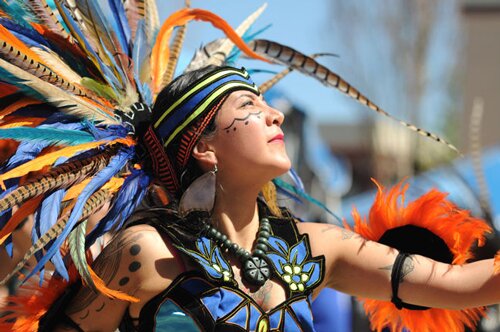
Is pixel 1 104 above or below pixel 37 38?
below

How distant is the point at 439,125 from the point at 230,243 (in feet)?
113

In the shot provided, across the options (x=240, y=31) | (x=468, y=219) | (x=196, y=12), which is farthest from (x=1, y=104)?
(x=468, y=219)

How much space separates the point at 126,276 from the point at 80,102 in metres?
0.57

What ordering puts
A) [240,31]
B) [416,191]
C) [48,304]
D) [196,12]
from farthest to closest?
1. [416,191]
2. [240,31]
3. [196,12]
4. [48,304]

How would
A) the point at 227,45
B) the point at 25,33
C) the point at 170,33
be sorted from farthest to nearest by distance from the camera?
the point at 227,45
the point at 170,33
the point at 25,33

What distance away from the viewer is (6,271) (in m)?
3.59

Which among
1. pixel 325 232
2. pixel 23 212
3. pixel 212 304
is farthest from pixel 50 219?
pixel 325 232

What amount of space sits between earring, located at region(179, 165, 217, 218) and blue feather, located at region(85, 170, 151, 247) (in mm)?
170

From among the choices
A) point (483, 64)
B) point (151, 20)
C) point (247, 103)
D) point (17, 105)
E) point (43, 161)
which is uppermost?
point (483, 64)

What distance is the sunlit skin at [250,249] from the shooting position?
105 inches

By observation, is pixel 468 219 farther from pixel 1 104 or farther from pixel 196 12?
pixel 1 104

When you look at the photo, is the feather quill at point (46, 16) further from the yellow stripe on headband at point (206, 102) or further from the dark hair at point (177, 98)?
the yellow stripe on headband at point (206, 102)

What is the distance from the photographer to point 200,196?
9.14 feet

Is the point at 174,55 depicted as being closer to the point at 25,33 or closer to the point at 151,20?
→ the point at 151,20
